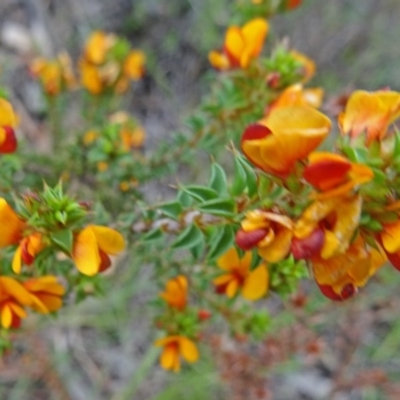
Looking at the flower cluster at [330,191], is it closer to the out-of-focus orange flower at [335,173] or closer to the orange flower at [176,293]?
the out-of-focus orange flower at [335,173]

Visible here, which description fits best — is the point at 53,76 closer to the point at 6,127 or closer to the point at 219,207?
the point at 6,127

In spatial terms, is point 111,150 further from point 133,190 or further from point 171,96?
point 171,96

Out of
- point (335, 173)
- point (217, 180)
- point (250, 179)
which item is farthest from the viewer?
point (217, 180)

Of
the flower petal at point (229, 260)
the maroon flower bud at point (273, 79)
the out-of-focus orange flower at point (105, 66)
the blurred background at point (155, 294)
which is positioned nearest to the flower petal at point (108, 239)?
the flower petal at point (229, 260)

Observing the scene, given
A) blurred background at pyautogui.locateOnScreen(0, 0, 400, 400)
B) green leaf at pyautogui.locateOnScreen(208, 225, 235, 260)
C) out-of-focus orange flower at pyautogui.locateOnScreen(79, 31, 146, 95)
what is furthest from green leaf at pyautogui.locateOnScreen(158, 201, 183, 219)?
out-of-focus orange flower at pyautogui.locateOnScreen(79, 31, 146, 95)

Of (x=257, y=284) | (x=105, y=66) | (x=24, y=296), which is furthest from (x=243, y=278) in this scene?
(x=105, y=66)

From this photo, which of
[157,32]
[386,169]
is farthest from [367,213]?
[157,32]
